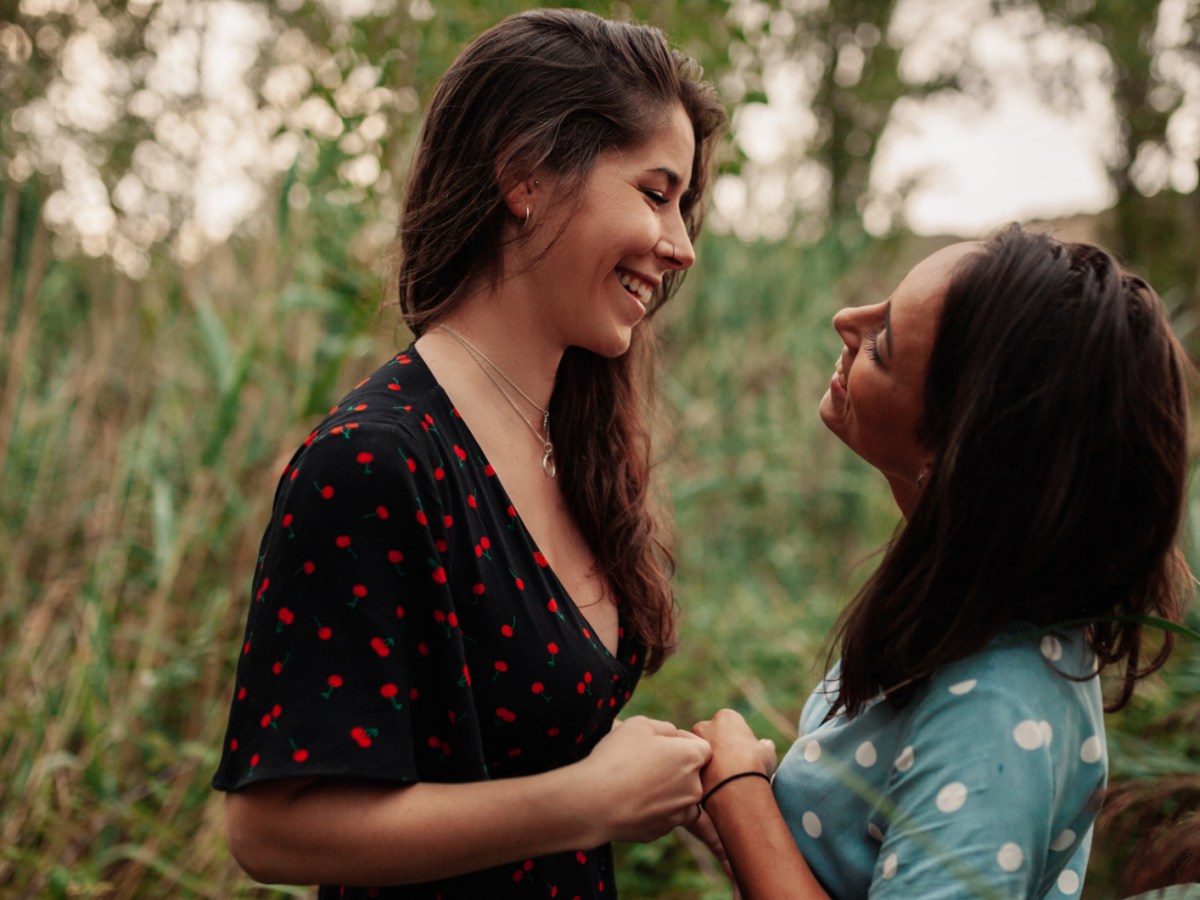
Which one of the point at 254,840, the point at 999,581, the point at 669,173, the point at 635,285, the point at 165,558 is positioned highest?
the point at 669,173

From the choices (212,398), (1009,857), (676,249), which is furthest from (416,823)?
(212,398)

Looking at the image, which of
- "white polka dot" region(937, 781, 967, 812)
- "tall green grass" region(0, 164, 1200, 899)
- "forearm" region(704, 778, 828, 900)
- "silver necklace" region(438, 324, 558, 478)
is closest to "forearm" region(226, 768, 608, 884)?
"forearm" region(704, 778, 828, 900)

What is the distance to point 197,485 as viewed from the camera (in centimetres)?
238

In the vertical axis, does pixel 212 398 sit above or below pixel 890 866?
below

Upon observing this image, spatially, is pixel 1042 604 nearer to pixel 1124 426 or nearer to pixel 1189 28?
pixel 1124 426

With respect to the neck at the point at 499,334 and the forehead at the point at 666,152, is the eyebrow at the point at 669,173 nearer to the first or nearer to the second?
the forehead at the point at 666,152

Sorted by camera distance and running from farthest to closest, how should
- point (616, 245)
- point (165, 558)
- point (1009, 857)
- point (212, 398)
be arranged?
point (212, 398)
point (165, 558)
point (616, 245)
point (1009, 857)

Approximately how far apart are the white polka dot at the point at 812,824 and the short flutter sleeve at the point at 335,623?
44cm

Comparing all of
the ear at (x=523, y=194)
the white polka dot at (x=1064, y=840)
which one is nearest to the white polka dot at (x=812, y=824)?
the white polka dot at (x=1064, y=840)

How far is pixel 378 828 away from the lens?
96 cm

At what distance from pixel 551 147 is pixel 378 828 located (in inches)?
30.2

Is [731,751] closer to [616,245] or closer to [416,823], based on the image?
[416,823]

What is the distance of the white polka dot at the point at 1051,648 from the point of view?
1.01 meters

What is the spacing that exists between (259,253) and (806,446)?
2.41m
